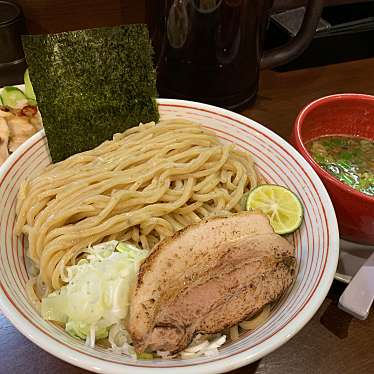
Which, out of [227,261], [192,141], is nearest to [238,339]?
[227,261]

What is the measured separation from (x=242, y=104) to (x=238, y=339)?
1256 millimetres

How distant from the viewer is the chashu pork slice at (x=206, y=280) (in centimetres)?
111

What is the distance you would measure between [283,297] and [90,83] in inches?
38.1

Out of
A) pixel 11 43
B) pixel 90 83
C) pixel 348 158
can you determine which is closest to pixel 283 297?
pixel 348 158

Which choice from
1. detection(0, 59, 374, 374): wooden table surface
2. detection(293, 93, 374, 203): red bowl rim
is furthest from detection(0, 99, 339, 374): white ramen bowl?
detection(0, 59, 374, 374): wooden table surface

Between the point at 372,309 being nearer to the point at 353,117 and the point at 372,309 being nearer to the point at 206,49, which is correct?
the point at 353,117

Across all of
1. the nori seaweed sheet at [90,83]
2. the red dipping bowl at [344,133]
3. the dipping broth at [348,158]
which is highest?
the nori seaweed sheet at [90,83]

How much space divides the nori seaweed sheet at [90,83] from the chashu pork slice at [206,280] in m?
0.60

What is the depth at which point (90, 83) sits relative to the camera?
1.61 metres

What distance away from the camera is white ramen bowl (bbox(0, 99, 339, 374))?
1036mm

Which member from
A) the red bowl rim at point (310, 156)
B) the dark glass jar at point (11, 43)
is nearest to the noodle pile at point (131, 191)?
the red bowl rim at point (310, 156)

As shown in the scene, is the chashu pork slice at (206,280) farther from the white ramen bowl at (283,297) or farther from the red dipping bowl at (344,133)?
the red dipping bowl at (344,133)

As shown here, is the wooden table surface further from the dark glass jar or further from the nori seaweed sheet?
the dark glass jar

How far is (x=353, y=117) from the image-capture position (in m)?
1.74
